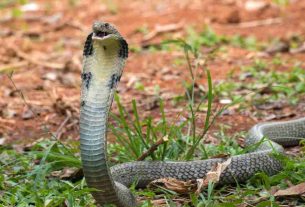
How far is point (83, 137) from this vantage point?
396cm

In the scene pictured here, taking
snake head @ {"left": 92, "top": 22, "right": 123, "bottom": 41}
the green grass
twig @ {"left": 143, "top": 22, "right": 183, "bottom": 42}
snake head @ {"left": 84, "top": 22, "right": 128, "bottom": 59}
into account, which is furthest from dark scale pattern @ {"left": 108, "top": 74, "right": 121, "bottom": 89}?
twig @ {"left": 143, "top": 22, "right": 183, "bottom": 42}

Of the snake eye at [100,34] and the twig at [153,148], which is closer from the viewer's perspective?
the snake eye at [100,34]

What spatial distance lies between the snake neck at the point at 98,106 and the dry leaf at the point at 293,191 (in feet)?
3.07

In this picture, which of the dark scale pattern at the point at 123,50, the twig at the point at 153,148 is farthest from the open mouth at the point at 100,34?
the twig at the point at 153,148

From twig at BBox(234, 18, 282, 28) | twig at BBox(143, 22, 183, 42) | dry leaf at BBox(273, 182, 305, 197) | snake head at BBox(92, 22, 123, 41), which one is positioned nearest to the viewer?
snake head at BBox(92, 22, 123, 41)

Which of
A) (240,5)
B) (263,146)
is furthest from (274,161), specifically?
(240,5)

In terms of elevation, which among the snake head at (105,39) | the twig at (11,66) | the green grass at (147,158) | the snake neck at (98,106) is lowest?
the green grass at (147,158)

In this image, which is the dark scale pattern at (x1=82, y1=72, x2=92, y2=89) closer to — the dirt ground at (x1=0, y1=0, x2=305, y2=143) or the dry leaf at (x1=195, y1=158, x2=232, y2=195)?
the dry leaf at (x1=195, y1=158, x2=232, y2=195)

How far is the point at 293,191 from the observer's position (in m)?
4.45

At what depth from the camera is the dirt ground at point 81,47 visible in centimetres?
711

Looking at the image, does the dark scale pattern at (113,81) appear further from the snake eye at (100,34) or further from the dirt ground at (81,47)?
the dirt ground at (81,47)

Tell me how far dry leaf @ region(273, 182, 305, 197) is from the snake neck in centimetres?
93

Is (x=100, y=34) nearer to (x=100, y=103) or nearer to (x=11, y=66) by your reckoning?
(x=100, y=103)

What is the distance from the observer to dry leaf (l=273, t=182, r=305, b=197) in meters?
4.43
